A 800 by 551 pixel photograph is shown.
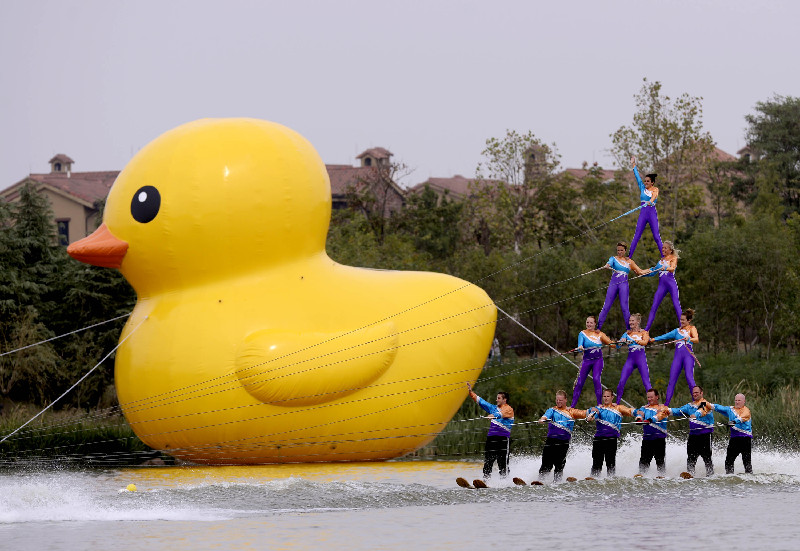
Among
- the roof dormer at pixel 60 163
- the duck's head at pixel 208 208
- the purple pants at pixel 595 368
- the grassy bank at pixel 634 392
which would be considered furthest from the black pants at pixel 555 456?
the roof dormer at pixel 60 163

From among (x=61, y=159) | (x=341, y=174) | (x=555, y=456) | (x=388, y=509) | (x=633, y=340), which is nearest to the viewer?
(x=388, y=509)

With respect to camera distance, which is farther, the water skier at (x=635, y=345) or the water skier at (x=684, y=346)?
the water skier at (x=684, y=346)

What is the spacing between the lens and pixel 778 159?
51.0 metres

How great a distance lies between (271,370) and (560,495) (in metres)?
3.71

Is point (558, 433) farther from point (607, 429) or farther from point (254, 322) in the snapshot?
point (254, 322)

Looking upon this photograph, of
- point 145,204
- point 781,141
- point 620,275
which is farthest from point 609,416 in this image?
point 781,141

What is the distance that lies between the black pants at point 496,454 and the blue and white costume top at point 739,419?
267cm

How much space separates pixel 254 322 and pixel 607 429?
453 centimetres

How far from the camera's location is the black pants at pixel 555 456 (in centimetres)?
1620

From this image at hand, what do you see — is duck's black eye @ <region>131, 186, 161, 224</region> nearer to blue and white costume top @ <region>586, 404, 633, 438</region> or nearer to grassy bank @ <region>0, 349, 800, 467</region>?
grassy bank @ <region>0, 349, 800, 467</region>

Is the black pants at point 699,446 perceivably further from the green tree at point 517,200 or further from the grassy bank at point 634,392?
the green tree at point 517,200

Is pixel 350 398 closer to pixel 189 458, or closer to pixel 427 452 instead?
pixel 189 458

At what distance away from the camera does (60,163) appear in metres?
72.5

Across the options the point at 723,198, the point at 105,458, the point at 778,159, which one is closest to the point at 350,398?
the point at 105,458
